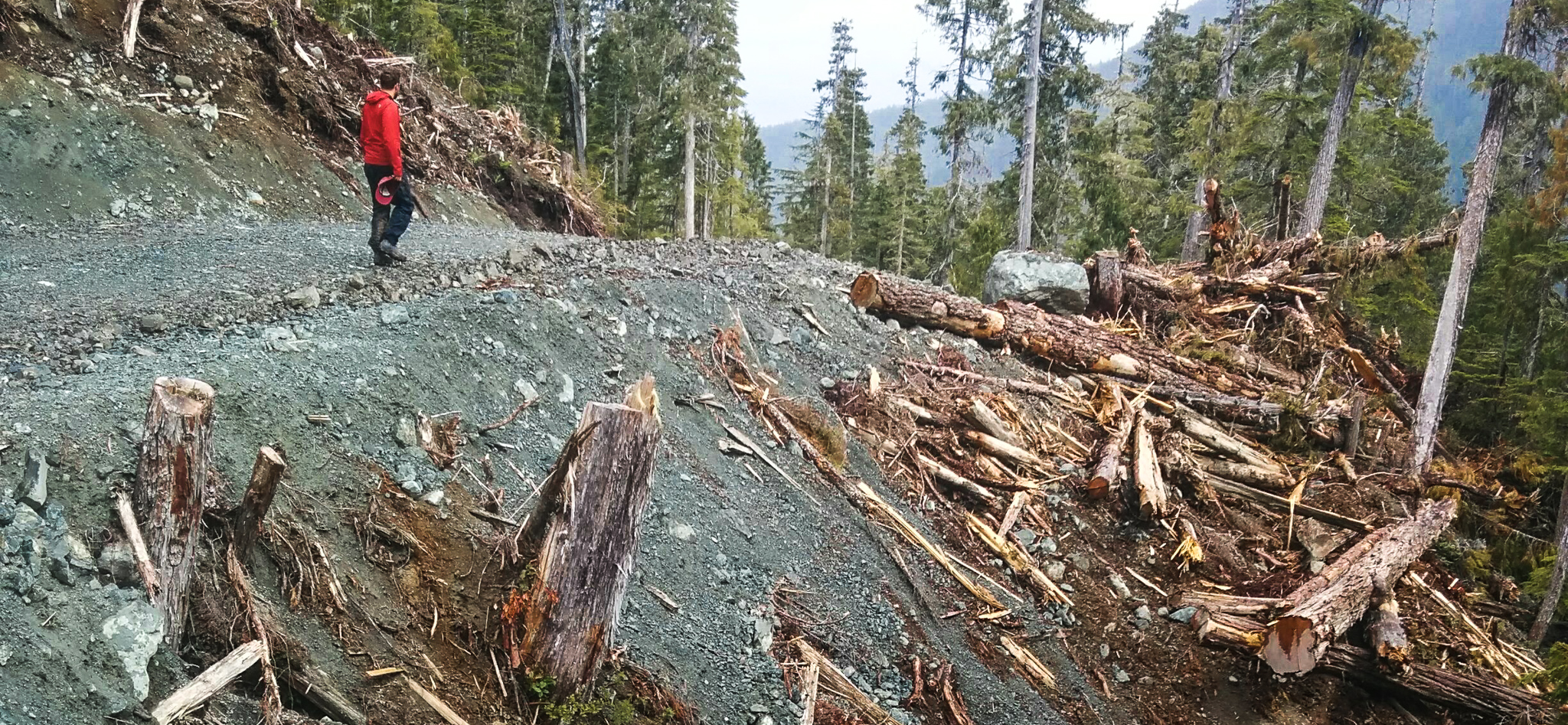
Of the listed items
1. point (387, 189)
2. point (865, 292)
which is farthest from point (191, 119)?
point (865, 292)

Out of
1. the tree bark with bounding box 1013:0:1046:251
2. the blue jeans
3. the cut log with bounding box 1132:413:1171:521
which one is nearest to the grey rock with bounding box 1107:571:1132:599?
the cut log with bounding box 1132:413:1171:521

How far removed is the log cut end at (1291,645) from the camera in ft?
21.5

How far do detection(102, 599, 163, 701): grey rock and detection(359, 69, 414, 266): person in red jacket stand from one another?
4737 mm

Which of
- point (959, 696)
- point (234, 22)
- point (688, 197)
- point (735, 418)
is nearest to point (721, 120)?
point (688, 197)

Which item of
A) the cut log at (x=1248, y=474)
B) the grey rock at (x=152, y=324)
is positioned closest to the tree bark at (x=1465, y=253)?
the cut log at (x=1248, y=474)

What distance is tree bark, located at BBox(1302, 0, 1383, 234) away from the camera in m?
14.4

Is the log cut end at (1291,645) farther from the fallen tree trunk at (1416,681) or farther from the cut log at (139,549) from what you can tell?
the cut log at (139,549)

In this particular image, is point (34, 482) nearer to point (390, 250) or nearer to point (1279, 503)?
point (390, 250)

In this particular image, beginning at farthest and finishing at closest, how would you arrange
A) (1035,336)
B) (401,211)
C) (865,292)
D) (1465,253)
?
(1465,253) < (1035,336) < (865,292) < (401,211)

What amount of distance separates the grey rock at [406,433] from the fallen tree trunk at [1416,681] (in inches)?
260

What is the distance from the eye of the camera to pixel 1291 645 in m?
6.57

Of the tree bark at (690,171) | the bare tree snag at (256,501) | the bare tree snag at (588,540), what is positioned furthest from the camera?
the tree bark at (690,171)

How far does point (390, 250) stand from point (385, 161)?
916 mm

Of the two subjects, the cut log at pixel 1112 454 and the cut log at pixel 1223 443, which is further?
the cut log at pixel 1223 443
